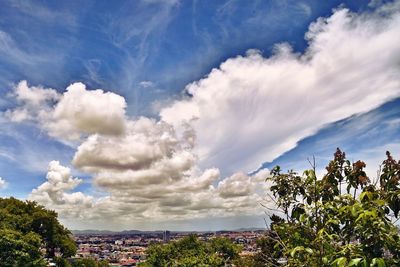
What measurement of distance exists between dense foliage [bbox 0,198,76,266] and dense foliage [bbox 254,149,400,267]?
1190 inches

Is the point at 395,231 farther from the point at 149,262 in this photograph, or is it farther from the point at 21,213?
the point at 149,262

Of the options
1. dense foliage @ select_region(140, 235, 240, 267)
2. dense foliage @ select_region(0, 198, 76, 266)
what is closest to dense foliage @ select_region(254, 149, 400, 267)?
dense foliage @ select_region(0, 198, 76, 266)

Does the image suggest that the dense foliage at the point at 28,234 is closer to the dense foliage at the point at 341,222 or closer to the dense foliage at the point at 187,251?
the dense foliage at the point at 187,251

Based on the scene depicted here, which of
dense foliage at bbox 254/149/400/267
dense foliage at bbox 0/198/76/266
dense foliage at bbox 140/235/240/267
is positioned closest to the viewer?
dense foliage at bbox 254/149/400/267

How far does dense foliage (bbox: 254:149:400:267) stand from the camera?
10.2 ft

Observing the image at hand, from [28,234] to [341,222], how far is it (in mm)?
34888

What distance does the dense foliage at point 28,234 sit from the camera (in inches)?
1183

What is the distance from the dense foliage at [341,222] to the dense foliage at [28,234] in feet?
99.2

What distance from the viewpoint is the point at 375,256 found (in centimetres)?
307

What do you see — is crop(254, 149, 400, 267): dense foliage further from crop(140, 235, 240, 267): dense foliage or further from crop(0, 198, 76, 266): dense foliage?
crop(140, 235, 240, 267): dense foliage

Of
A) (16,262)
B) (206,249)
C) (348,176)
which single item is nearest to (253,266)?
(16,262)

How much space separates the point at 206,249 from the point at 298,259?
5199 cm

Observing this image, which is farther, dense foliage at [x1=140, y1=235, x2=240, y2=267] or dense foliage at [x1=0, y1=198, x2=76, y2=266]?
dense foliage at [x1=140, y1=235, x2=240, y2=267]

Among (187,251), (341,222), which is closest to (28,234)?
(187,251)
